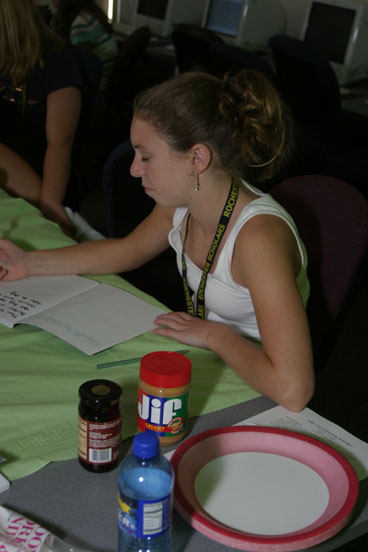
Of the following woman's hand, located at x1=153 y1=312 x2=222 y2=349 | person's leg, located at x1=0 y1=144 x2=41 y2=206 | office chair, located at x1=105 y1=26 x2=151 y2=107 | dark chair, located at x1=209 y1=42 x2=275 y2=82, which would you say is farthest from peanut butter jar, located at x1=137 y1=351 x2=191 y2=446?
office chair, located at x1=105 y1=26 x2=151 y2=107

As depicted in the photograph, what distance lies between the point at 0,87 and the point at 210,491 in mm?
1847

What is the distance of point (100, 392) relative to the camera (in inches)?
33.7

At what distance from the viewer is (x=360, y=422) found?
7.02ft

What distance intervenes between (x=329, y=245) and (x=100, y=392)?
0.81 metres

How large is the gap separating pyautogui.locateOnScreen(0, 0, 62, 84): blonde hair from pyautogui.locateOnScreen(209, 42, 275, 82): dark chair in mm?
1149

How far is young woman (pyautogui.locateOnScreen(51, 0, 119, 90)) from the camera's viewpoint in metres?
3.69

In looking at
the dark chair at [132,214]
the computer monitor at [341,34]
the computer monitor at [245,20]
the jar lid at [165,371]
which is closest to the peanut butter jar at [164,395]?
the jar lid at [165,371]

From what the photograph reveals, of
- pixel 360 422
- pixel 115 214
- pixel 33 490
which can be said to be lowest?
pixel 360 422

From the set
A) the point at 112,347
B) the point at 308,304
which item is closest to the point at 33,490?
the point at 112,347

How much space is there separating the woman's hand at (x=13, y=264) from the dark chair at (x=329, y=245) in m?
0.63

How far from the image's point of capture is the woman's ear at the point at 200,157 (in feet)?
4.11

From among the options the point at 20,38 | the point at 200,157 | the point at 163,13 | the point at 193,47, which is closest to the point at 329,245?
the point at 200,157

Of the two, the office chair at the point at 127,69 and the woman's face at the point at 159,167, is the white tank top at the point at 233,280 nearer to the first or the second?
the woman's face at the point at 159,167

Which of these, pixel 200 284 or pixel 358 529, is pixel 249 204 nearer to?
pixel 200 284
